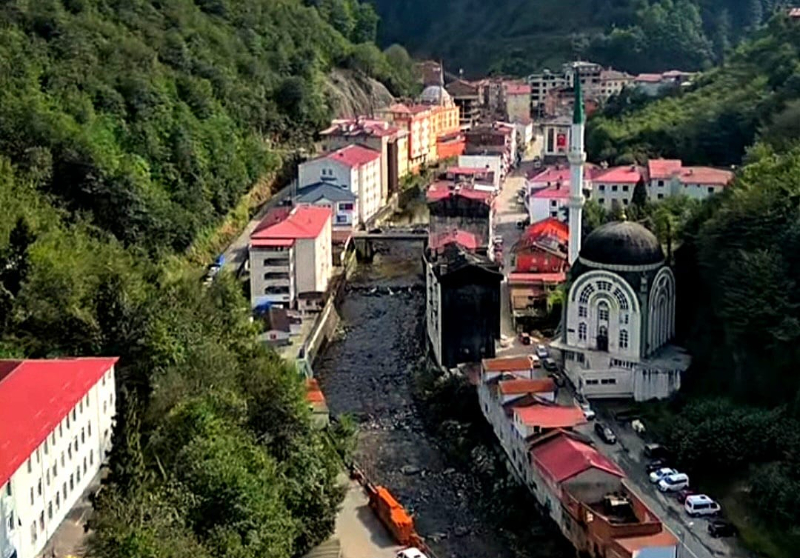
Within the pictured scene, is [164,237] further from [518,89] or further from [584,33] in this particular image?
[584,33]

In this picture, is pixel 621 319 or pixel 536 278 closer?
pixel 621 319

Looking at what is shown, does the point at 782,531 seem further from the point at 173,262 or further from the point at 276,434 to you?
the point at 173,262

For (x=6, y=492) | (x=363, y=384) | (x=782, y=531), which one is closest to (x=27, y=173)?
(x=363, y=384)

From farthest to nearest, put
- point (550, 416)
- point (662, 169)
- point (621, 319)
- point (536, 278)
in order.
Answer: point (662, 169) → point (536, 278) → point (621, 319) → point (550, 416)

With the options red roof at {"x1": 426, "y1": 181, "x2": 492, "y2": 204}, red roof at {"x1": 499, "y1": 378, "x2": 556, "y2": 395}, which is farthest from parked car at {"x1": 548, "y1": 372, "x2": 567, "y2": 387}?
red roof at {"x1": 426, "y1": 181, "x2": 492, "y2": 204}

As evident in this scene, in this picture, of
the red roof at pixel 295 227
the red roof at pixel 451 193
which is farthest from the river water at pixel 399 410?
the red roof at pixel 451 193

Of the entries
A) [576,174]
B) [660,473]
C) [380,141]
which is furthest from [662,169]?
[660,473]

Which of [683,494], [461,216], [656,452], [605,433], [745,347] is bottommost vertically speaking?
[683,494]
